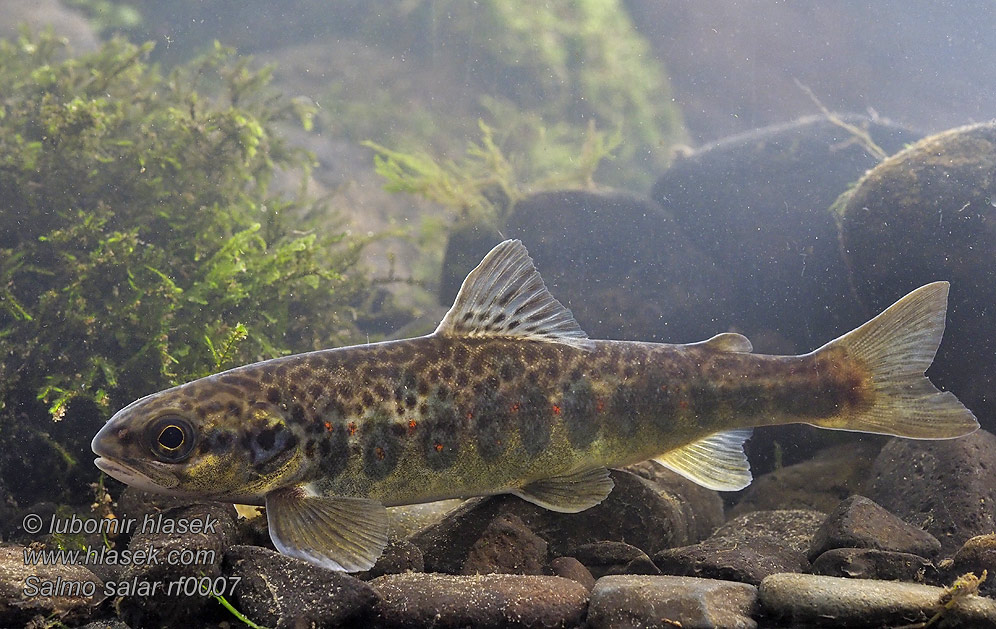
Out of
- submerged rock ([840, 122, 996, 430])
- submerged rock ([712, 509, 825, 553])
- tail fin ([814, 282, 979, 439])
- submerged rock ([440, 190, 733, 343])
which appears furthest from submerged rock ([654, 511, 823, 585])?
submerged rock ([440, 190, 733, 343])

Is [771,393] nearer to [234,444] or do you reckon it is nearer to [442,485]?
[442,485]

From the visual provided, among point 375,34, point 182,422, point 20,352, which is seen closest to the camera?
point 182,422

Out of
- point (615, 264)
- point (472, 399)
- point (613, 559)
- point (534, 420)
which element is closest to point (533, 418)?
point (534, 420)

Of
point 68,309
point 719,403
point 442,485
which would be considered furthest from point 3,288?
point 719,403

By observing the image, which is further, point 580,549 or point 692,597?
point 580,549

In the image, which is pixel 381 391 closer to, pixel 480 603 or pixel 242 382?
pixel 242 382
